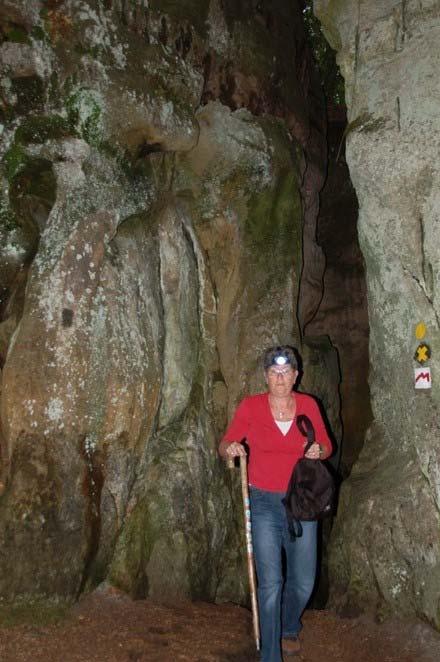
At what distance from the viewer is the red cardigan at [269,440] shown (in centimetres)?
444

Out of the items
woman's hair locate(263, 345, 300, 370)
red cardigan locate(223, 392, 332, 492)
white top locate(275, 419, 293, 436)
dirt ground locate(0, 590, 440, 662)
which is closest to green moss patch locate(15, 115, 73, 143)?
woman's hair locate(263, 345, 300, 370)

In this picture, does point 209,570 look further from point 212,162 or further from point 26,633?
point 212,162

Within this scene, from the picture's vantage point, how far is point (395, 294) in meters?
5.88

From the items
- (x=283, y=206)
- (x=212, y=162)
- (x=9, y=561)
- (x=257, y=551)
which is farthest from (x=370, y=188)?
(x=9, y=561)

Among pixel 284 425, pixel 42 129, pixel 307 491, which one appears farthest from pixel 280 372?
pixel 42 129

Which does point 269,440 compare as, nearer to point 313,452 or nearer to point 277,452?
point 277,452

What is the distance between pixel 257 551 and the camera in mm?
4305

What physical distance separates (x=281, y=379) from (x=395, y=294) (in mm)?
2025

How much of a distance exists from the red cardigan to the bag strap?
4 cm

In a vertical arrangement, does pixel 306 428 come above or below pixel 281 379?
below

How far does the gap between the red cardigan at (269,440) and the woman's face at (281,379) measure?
5.4 inches

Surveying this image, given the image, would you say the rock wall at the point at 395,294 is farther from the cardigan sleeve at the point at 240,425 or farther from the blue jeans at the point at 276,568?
the cardigan sleeve at the point at 240,425

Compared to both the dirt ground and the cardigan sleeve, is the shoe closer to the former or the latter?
the dirt ground

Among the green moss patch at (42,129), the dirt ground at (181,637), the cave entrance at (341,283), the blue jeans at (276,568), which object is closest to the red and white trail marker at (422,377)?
the blue jeans at (276,568)
